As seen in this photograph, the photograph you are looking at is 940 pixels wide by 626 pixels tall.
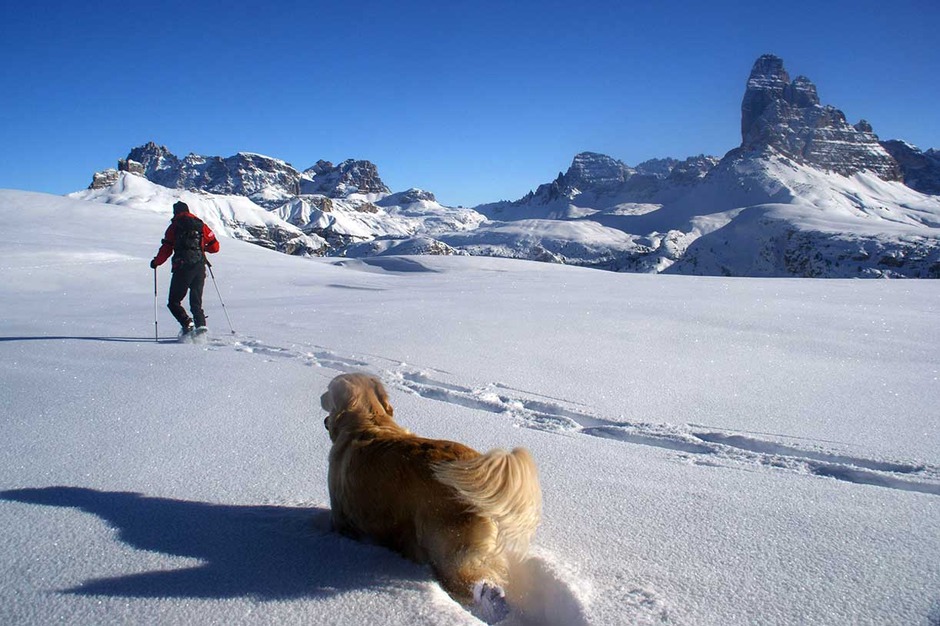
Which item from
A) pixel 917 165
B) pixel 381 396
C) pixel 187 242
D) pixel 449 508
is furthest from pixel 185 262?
pixel 917 165

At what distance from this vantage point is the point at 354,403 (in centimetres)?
247

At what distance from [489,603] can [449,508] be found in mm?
318

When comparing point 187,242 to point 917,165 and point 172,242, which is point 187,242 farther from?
point 917,165

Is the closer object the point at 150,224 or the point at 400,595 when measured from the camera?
the point at 400,595

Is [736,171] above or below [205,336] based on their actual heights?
above

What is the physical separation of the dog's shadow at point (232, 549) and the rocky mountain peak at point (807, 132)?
175114 millimetres

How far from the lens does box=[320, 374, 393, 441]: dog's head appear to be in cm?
243

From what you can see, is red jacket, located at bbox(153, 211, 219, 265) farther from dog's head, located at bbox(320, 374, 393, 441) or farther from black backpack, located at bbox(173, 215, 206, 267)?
dog's head, located at bbox(320, 374, 393, 441)

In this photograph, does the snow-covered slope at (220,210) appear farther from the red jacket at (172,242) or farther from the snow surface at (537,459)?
the snow surface at (537,459)

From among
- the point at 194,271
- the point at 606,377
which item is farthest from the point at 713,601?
the point at 194,271

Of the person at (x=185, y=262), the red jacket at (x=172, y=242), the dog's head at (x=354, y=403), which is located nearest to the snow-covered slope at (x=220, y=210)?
the red jacket at (x=172, y=242)

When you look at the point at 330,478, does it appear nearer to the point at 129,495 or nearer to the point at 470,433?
the point at 129,495

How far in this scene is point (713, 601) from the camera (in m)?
1.71

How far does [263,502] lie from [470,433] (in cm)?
131
